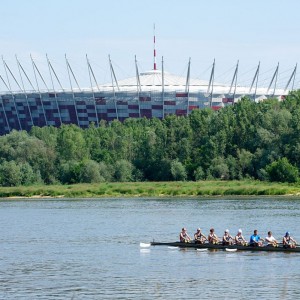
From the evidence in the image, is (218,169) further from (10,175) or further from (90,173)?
(10,175)

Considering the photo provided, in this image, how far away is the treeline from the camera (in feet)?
302

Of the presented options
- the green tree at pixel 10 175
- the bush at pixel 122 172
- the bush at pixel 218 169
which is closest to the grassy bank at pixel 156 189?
the bush at pixel 218 169

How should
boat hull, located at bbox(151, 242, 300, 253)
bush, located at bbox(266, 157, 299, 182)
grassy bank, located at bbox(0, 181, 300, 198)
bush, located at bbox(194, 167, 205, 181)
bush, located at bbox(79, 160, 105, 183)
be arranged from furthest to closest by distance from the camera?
bush, located at bbox(79, 160, 105, 183), bush, located at bbox(194, 167, 205, 181), bush, located at bbox(266, 157, 299, 182), grassy bank, located at bbox(0, 181, 300, 198), boat hull, located at bbox(151, 242, 300, 253)

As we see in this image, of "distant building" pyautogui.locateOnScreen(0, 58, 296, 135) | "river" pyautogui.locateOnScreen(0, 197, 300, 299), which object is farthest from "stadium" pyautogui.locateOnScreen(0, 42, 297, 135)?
"river" pyautogui.locateOnScreen(0, 197, 300, 299)

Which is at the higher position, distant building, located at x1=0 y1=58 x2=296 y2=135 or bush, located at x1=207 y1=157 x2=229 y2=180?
distant building, located at x1=0 y1=58 x2=296 y2=135

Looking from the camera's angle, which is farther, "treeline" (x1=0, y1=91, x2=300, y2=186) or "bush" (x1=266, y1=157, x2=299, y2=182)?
"treeline" (x1=0, y1=91, x2=300, y2=186)

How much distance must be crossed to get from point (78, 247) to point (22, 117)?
350ft

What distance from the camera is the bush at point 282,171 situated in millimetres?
85875

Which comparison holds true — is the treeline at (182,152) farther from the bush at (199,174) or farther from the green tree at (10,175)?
the green tree at (10,175)

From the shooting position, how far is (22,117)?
502 ft

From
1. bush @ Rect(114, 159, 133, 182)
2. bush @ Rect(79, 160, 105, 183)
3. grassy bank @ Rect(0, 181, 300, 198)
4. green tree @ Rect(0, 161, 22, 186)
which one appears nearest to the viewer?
grassy bank @ Rect(0, 181, 300, 198)

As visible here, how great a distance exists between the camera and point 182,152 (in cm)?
10038

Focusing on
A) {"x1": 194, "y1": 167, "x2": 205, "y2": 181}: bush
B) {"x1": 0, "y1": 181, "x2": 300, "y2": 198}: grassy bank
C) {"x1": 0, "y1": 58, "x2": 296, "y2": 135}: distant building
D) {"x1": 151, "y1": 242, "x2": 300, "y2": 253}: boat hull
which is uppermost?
{"x1": 0, "y1": 58, "x2": 296, "y2": 135}: distant building

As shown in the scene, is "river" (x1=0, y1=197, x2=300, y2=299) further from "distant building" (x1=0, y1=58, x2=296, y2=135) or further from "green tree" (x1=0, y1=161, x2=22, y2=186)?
"distant building" (x1=0, y1=58, x2=296, y2=135)
